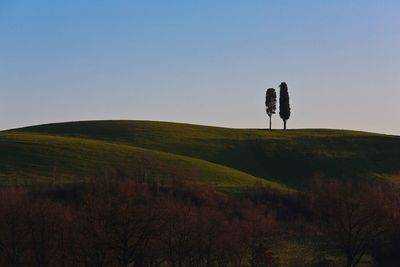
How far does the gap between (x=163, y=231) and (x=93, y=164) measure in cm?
4747

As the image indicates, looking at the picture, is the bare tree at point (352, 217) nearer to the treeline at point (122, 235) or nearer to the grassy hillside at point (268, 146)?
the treeline at point (122, 235)

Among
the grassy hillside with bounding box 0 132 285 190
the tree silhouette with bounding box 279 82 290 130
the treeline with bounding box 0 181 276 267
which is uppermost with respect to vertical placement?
the tree silhouette with bounding box 279 82 290 130

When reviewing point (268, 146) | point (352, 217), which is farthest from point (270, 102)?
point (352, 217)

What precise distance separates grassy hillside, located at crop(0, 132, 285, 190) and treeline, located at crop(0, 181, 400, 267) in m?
29.7

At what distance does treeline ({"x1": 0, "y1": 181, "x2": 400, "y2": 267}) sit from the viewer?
2014 inches

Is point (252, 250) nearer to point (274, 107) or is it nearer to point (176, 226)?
point (176, 226)

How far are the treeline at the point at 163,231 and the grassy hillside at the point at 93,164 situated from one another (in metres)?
29.7

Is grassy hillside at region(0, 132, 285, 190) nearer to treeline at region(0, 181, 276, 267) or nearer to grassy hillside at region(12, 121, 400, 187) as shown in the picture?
grassy hillside at region(12, 121, 400, 187)

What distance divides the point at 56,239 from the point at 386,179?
60.2m

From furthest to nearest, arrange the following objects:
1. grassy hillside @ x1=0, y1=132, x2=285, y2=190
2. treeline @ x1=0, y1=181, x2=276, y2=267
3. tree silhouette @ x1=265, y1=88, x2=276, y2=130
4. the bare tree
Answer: tree silhouette @ x1=265, y1=88, x2=276, y2=130
grassy hillside @ x1=0, y1=132, x2=285, y2=190
the bare tree
treeline @ x1=0, y1=181, x2=276, y2=267

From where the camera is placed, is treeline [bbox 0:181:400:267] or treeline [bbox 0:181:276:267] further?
treeline [bbox 0:181:400:267]

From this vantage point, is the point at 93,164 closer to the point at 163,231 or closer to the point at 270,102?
the point at 163,231

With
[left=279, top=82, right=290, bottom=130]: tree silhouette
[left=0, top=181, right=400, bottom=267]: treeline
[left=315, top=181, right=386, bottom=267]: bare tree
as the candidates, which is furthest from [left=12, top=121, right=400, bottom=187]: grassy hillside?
[left=0, top=181, right=400, bottom=267]: treeline

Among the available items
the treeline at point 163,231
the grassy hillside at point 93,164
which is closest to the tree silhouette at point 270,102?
the grassy hillside at point 93,164
